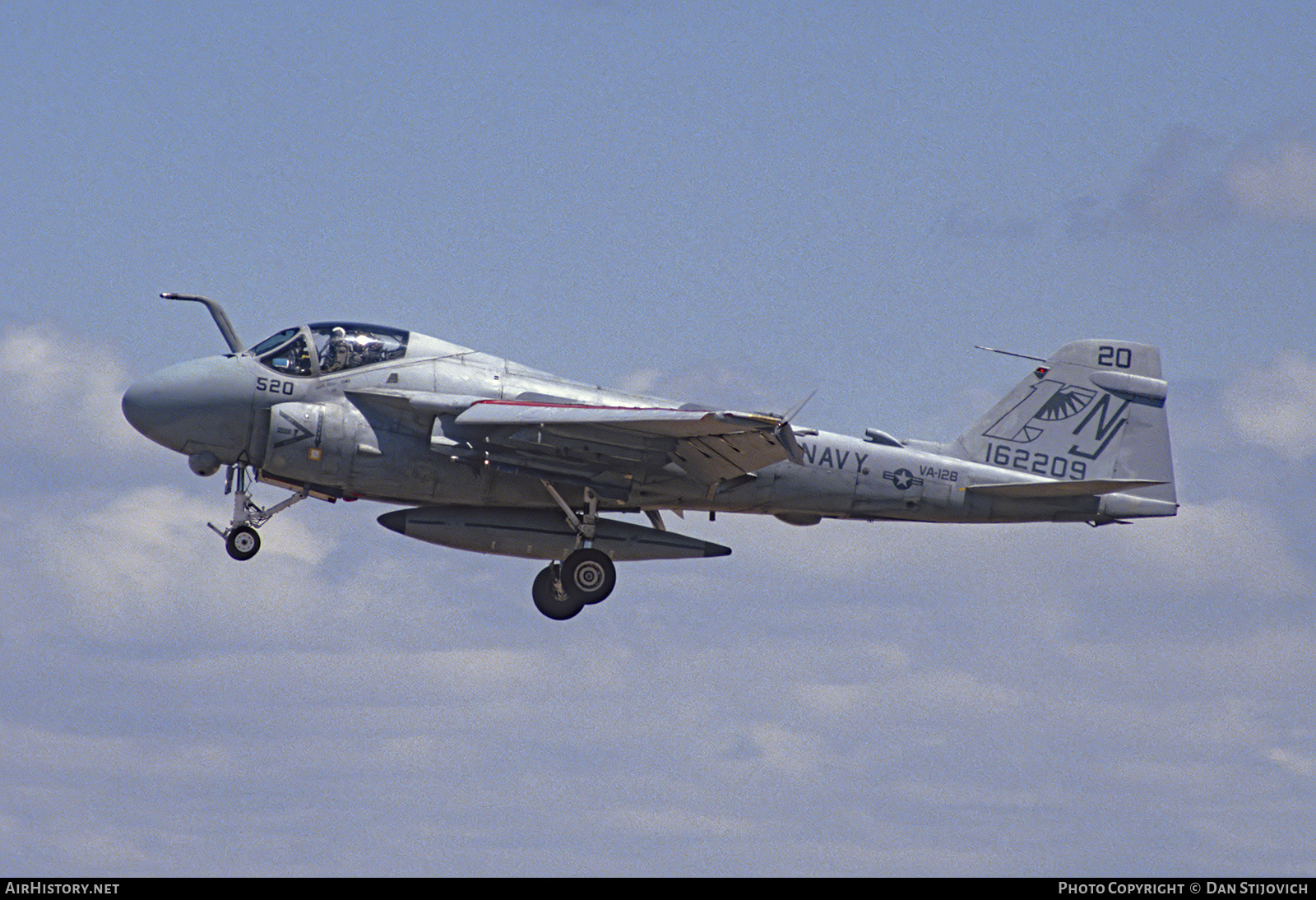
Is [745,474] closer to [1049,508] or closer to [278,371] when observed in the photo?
[1049,508]

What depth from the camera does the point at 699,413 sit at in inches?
1061

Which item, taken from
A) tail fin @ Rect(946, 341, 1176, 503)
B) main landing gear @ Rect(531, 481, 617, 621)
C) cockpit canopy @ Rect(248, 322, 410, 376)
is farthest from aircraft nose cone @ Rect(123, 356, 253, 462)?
tail fin @ Rect(946, 341, 1176, 503)

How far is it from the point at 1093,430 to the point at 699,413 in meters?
8.60

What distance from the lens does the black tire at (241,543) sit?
2869 centimetres

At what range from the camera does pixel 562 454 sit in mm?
28812

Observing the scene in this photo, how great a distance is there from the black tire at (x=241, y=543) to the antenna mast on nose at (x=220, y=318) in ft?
9.70

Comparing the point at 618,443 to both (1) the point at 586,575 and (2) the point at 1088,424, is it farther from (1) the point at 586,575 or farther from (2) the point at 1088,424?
(2) the point at 1088,424

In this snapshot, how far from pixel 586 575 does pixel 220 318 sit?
24.9 feet

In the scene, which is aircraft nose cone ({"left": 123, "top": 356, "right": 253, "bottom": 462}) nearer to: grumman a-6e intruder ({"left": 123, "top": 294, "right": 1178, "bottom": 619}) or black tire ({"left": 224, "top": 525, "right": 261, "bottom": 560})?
grumman a-6e intruder ({"left": 123, "top": 294, "right": 1178, "bottom": 619})

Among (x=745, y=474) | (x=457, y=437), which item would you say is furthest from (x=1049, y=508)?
(x=457, y=437)

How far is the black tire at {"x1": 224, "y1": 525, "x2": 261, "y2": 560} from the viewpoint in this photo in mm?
28688

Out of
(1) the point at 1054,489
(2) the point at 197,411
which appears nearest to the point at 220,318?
(2) the point at 197,411
